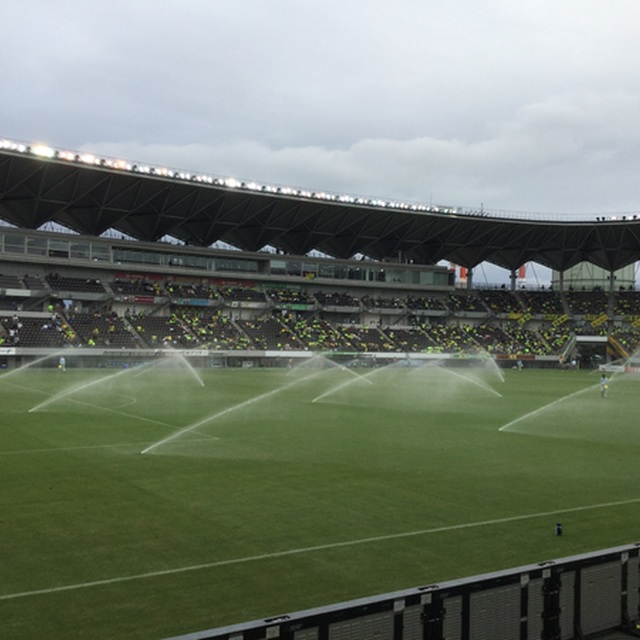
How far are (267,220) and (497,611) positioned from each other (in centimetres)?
9188

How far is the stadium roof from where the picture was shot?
81.2m

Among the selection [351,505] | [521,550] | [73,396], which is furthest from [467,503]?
[73,396]

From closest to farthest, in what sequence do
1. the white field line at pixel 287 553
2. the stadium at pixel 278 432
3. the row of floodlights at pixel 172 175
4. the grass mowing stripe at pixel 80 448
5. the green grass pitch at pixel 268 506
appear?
the stadium at pixel 278 432 < the green grass pitch at pixel 268 506 < the white field line at pixel 287 553 < the grass mowing stripe at pixel 80 448 < the row of floodlights at pixel 172 175

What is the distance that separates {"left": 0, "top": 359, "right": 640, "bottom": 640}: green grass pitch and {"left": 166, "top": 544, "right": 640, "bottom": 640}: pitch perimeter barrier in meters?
2.99

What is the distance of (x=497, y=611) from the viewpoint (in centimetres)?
834

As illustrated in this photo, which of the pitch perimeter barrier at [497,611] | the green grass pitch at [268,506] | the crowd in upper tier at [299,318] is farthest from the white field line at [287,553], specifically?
the crowd in upper tier at [299,318]

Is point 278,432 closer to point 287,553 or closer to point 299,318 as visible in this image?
point 287,553

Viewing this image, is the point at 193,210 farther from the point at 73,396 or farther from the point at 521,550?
the point at 521,550

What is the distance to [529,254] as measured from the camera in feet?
383

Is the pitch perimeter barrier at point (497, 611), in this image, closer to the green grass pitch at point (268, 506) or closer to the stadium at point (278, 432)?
the stadium at point (278, 432)

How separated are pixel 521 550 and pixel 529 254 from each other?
108737 mm

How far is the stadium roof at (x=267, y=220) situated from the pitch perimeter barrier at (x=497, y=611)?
74814 mm

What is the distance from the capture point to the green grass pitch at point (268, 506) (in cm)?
1104

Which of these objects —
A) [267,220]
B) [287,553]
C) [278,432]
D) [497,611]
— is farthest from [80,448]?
[267,220]
